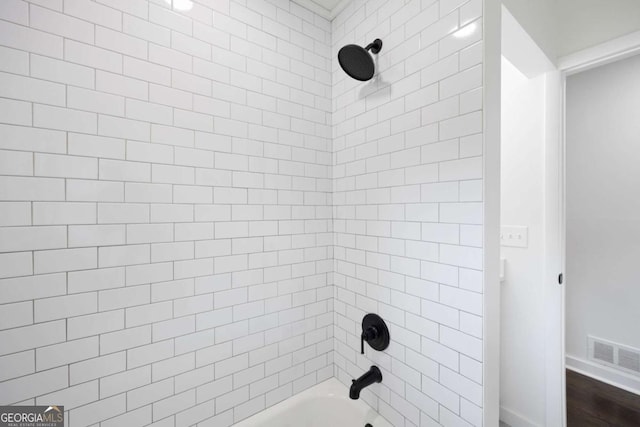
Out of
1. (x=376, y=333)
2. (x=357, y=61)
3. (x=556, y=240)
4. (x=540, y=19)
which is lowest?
(x=376, y=333)

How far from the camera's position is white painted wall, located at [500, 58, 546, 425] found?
163cm

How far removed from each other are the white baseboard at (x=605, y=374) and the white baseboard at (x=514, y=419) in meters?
1.23

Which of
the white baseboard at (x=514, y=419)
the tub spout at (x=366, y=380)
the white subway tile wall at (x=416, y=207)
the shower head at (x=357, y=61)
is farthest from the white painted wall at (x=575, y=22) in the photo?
the white baseboard at (x=514, y=419)

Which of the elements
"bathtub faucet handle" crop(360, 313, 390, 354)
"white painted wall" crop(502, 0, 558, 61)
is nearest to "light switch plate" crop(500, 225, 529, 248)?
"white painted wall" crop(502, 0, 558, 61)

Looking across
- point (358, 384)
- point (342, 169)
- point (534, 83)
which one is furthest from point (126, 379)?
point (534, 83)

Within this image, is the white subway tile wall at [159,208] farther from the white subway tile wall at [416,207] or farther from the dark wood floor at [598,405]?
the dark wood floor at [598,405]

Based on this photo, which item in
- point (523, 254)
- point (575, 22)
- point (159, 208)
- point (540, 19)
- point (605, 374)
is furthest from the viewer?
point (605, 374)

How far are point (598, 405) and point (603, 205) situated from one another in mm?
1637

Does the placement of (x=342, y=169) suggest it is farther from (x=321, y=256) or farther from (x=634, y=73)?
(x=634, y=73)

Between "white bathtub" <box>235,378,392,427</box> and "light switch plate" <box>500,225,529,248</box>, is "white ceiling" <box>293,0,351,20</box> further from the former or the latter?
"white bathtub" <box>235,378,392,427</box>

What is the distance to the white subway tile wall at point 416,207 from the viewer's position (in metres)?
0.94

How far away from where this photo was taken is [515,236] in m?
1.74

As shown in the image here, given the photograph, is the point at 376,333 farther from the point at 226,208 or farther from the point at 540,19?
the point at 540,19

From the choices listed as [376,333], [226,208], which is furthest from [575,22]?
[226,208]
